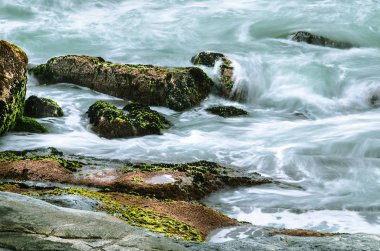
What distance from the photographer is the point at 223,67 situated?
43.3ft

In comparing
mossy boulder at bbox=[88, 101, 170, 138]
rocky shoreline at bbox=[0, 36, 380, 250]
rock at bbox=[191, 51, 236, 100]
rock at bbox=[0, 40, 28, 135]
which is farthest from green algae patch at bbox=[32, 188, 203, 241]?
rock at bbox=[191, 51, 236, 100]

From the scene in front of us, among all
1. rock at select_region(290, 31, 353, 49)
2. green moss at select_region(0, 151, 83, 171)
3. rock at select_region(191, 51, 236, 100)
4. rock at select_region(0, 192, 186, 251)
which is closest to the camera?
rock at select_region(0, 192, 186, 251)

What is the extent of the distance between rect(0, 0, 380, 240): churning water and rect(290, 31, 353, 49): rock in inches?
12.4

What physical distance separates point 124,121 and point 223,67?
4.18 meters

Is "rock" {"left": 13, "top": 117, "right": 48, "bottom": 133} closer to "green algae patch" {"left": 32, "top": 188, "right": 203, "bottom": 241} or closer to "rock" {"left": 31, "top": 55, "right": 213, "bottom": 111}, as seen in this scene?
"rock" {"left": 31, "top": 55, "right": 213, "bottom": 111}

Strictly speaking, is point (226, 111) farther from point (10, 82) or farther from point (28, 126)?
point (10, 82)

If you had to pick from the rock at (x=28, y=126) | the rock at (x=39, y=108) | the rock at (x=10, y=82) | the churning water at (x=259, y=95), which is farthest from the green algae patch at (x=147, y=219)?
the rock at (x=39, y=108)

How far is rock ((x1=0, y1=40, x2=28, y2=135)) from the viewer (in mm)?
8852

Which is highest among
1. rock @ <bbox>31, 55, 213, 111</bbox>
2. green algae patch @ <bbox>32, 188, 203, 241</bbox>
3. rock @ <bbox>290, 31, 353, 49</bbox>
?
rock @ <bbox>290, 31, 353, 49</bbox>

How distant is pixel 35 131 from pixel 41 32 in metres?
9.13

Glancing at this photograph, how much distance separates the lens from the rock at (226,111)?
1148 centimetres

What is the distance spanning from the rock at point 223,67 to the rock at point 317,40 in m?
3.40

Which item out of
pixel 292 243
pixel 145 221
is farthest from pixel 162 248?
pixel 145 221

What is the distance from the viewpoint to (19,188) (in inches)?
239
